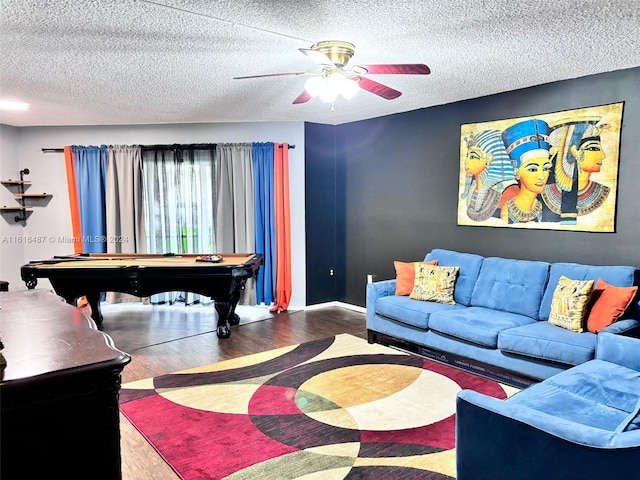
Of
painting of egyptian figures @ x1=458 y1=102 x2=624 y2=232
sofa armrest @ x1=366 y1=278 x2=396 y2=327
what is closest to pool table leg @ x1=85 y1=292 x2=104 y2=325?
sofa armrest @ x1=366 y1=278 x2=396 y2=327

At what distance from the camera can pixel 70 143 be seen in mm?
6180

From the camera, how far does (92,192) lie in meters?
6.14

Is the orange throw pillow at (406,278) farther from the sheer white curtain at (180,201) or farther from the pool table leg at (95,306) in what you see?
the pool table leg at (95,306)

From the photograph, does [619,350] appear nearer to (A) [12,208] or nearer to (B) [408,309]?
(B) [408,309]

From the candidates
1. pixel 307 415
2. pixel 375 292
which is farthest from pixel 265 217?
pixel 307 415

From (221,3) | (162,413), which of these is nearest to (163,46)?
(221,3)

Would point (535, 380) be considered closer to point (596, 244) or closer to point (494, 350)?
point (494, 350)

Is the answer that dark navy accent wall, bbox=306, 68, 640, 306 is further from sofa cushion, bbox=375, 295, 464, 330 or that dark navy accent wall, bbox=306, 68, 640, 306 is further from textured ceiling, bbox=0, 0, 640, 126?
sofa cushion, bbox=375, 295, 464, 330

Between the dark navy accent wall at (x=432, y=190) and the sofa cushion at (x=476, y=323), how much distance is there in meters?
0.81

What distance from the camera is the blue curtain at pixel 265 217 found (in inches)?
238

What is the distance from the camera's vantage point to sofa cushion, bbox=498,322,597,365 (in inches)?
119

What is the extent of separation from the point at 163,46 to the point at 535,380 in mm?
3440

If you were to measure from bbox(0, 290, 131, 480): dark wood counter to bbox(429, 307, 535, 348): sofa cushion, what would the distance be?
9.14ft

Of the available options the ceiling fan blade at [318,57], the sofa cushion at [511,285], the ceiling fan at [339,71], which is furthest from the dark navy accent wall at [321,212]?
the ceiling fan blade at [318,57]
